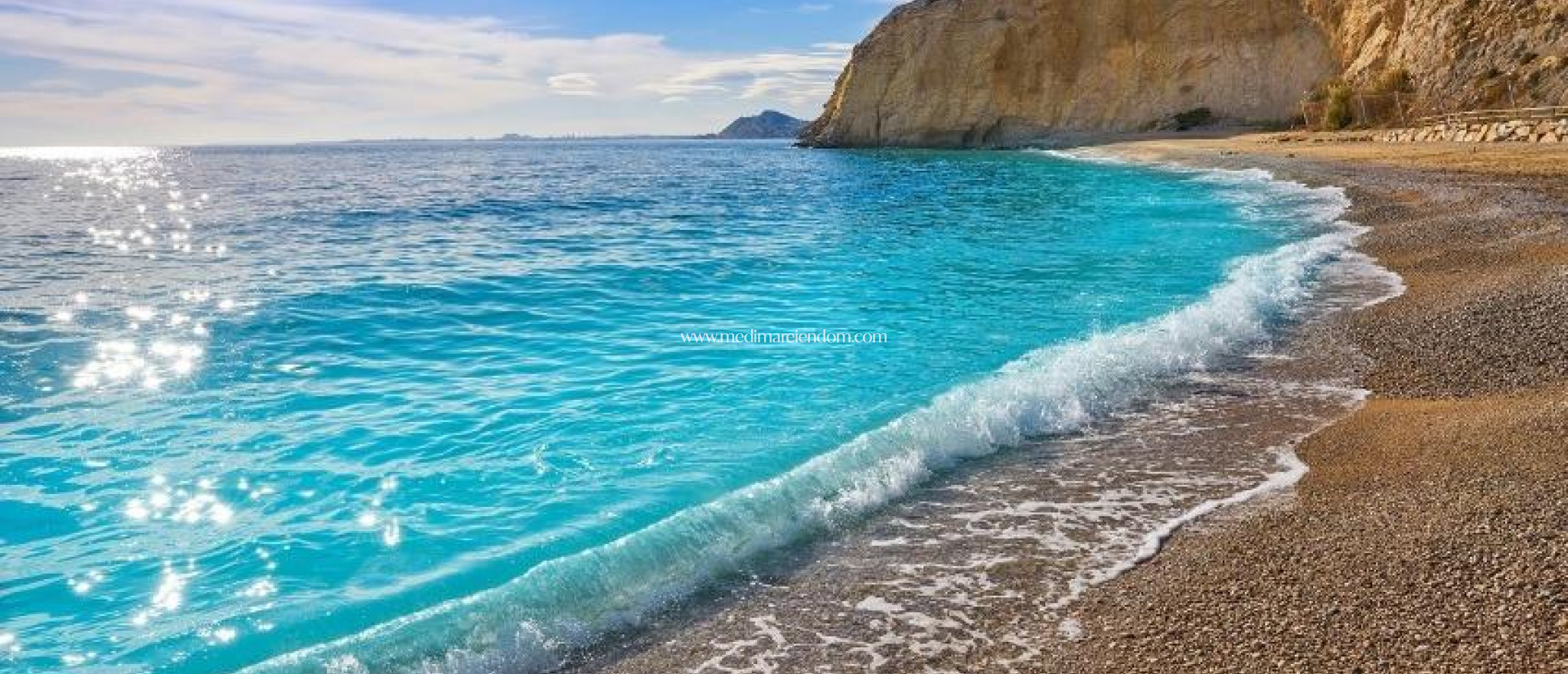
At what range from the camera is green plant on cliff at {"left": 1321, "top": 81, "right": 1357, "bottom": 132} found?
49.2 m

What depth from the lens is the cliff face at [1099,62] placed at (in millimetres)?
59812

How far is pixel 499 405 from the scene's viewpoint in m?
9.56

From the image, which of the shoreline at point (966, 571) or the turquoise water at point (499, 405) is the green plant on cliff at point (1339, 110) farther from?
the shoreline at point (966, 571)

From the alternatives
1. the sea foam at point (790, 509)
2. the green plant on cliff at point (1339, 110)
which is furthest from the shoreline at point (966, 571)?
the green plant on cliff at point (1339, 110)

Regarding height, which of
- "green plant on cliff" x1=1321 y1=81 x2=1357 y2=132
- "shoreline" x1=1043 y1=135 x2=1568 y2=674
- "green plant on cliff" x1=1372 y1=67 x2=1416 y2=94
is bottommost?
"shoreline" x1=1043 y1=135 x2=1568 y2=674

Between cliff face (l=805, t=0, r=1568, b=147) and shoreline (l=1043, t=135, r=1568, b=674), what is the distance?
138 ft

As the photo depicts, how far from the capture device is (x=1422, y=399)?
26.6 feet

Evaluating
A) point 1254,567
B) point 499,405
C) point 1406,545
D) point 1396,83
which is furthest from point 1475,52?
point 1254,567

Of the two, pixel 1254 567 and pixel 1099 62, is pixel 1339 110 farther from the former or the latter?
pixel 1254 567

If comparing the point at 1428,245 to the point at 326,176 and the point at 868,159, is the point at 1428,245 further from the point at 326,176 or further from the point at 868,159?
the point at 326,176

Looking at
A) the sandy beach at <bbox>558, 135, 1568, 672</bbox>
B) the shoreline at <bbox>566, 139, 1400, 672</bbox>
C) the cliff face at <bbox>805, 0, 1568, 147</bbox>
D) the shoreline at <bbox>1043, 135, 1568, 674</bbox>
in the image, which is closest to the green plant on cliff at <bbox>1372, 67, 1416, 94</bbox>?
the cliff face at <bbox>805, 0, 1568, 147</bbox>

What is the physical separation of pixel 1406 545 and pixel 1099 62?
2988 inches

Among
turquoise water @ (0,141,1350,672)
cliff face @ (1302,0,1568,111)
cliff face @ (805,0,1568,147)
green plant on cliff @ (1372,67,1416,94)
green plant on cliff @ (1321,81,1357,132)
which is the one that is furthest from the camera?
cliff face @ (805,0,1568,147)

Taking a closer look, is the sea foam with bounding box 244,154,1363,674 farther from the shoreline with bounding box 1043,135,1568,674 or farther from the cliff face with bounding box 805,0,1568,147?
the cliff face with bounding box 805,0,1568,147
